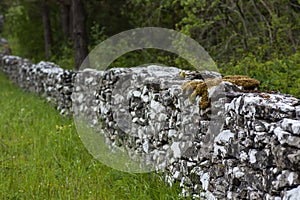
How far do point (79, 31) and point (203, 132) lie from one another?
10090mm

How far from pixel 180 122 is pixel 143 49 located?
391 inches

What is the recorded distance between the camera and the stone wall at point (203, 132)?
2.93 meters

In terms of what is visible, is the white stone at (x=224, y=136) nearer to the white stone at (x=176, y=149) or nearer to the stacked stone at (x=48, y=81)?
the white stone at (x=176, y=149)

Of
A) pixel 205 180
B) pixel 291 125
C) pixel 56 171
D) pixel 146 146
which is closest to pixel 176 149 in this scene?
pixel 205 180

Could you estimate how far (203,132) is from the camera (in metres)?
→ 4.09

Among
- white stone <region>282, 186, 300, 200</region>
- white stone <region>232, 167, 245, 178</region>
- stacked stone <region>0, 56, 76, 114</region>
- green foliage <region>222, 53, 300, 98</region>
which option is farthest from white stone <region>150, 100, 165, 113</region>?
stacked stone <region>0, 56, 76, 114</region>

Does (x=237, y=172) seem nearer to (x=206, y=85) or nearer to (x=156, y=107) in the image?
(x=206, y=85)

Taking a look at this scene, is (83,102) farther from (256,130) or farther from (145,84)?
(256,130)

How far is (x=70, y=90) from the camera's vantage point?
8.98 m

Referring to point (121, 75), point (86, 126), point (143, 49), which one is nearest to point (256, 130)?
point (121, 75)

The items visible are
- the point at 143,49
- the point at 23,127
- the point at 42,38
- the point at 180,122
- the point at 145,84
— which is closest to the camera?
the point at 180,122

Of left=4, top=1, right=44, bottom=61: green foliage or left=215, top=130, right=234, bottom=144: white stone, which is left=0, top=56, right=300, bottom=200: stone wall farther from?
left=4, top=1, right=44, bottom=61: green foliage

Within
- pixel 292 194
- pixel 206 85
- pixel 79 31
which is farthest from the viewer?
pixel 79 31

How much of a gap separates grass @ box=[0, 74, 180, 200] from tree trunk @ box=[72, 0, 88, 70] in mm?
5248
